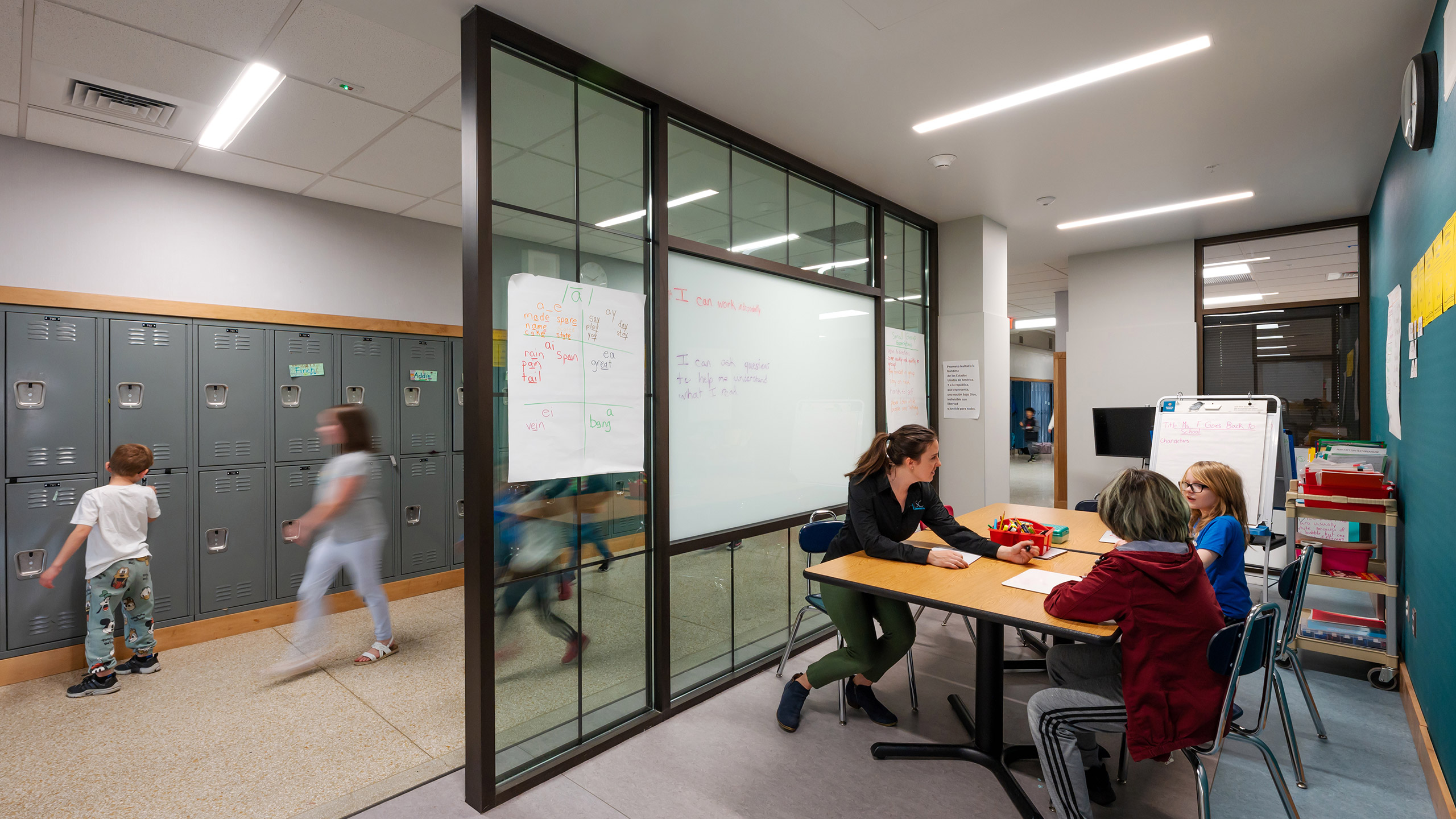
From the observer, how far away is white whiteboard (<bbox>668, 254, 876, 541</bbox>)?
3.14 metres

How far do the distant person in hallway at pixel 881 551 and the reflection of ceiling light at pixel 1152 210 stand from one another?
3.27 meters

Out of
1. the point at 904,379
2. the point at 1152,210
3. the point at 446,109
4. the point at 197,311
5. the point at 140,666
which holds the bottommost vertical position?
the point at 140,666

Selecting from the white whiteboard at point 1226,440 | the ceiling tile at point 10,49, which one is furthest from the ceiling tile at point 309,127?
the white whiteboard at point 1226,440

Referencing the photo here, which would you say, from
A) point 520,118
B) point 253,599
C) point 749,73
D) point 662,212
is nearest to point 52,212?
point 253,599

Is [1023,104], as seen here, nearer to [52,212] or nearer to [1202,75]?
[1202,75]

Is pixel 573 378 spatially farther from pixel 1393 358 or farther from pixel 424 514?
pixel 1393 358

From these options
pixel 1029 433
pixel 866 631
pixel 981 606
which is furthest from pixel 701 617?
pixel 1029 433

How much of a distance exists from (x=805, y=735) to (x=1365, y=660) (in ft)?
10.2

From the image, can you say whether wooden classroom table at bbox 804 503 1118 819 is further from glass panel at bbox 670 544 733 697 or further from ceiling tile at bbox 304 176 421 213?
ceiling tile at bbox 304 176 421 213

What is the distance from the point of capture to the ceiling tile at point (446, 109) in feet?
10.3

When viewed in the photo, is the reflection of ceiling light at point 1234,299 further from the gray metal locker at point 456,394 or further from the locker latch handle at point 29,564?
the locker latch handle at point 29,564

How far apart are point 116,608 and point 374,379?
6.24 feet

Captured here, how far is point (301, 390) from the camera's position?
439cm

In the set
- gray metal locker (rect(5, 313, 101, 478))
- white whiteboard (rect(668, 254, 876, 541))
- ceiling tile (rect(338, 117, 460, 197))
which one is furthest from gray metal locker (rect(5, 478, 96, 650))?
white whiteboard (rect(668, 254, 876, 541))
